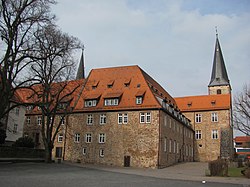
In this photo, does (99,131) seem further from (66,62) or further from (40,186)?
(40,186)

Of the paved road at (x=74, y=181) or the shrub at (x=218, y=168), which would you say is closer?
the paved road at (x=74, y=181)

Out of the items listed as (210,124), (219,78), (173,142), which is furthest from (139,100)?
(219,78)

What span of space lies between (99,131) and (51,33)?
1448cm

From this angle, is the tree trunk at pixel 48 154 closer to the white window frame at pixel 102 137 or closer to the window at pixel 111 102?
the white window frame at pixel 102 137

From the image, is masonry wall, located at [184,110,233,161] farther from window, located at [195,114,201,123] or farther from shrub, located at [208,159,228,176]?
shrub, located at [208,159,228,176]

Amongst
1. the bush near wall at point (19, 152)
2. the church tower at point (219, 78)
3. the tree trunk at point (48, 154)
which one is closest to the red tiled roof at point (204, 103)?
the church tower at point (219, 78)

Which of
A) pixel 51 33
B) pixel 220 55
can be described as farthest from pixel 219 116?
pixel 51 33

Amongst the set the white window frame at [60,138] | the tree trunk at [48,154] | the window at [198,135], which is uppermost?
the window at [198,135]

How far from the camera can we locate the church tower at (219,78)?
213ft

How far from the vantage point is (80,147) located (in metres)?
36.9

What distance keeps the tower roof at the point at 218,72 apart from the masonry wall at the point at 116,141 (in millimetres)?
37345

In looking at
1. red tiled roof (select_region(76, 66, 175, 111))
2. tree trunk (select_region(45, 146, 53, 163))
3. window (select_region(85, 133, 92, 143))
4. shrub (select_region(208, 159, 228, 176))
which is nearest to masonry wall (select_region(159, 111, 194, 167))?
red tiled roof (select_region(76, 66, 175, 111))

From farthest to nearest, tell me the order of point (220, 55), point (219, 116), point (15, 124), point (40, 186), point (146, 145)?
point (220, 55), point (219, 116), point (15, 124), point (146, 145), point (40, 186)

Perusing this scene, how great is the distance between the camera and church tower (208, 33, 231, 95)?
65062mm
